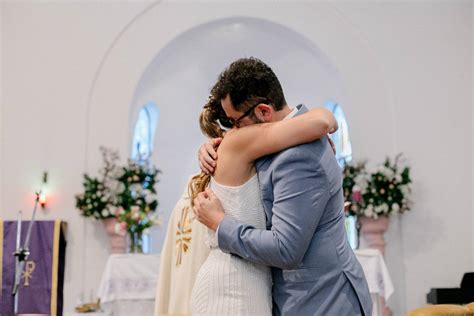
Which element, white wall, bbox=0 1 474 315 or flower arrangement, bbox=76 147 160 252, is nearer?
flower arrangement, bbox=76 147 160 252

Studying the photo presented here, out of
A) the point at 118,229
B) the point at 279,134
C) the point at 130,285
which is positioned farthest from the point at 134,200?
the point at 279,134

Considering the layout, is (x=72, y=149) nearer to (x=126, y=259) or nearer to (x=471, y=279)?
(x=126, y=259)

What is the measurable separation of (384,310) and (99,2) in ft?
16.4

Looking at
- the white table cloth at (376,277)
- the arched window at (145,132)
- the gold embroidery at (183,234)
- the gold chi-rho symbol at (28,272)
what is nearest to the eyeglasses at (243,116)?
the gold embroidery at (183,234)

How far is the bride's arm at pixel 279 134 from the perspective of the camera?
6.61 ft

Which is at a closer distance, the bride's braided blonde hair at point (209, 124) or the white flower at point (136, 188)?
the bride's braided blonde hair at point (209, 124)

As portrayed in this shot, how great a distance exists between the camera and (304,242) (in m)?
1.95

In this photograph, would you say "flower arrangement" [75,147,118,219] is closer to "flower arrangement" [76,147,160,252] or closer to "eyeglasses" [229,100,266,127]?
"flower arrangement" [76,147,160,252]

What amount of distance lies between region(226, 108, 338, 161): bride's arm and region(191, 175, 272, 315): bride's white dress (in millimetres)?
109

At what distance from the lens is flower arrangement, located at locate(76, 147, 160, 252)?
6.99 meters

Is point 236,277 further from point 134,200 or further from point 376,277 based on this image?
point 134,200

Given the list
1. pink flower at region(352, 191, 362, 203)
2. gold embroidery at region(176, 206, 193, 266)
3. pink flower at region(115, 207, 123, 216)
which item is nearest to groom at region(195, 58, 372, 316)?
gold embroidery at region(176, 206, 193, 266)

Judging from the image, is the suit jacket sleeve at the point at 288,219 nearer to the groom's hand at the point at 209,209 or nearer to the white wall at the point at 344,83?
the groom's hand at the point at 209,209

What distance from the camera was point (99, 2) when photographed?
8.12 metres
